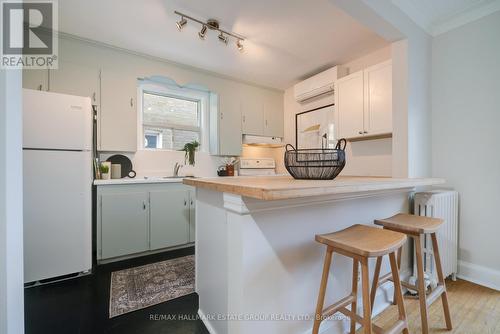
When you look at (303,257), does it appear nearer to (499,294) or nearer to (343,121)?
(499,294)

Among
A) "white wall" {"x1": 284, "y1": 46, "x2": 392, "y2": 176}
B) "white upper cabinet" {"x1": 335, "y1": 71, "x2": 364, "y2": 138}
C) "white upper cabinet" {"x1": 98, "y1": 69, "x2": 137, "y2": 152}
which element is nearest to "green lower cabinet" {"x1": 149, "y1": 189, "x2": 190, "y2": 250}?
"white upper cabinet" {"x1": 98, "y1": 69, "x2": 137, "y2": 152}

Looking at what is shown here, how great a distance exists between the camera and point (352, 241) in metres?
1.01

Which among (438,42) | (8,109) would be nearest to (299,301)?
(8,109)

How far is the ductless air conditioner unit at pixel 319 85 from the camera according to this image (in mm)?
2975

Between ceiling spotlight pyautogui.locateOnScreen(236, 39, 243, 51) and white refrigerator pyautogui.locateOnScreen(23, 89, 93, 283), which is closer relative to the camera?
white refrigerator pyautogui.locateOnScreen(23, 89, 93, 283)

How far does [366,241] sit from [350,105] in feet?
6.95

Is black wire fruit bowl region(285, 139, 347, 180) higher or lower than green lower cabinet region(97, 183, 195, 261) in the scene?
higher

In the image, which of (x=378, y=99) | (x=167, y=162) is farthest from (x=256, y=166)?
(x=378, y=99)

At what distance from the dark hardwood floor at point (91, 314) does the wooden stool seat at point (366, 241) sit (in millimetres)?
→ 1045

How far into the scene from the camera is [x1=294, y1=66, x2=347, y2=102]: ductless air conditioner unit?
297 centimetres

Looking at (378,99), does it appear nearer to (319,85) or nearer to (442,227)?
(319,85)

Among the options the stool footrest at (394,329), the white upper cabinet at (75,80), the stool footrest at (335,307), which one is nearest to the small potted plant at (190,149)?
the white upper cabinet at (75,80)

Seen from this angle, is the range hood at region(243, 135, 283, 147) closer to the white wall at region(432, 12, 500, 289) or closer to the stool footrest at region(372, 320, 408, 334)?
the white wall at region(432, 12, 500, 289)

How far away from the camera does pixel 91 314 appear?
1.54 meters
